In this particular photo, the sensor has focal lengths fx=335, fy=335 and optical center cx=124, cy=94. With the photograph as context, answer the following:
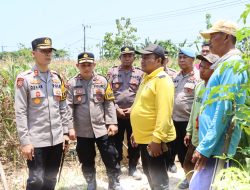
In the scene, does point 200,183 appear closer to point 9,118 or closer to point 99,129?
point 99,129

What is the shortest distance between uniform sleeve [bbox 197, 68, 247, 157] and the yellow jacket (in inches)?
35.9

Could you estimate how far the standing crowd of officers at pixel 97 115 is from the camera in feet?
10.4

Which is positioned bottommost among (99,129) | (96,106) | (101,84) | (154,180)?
(154,180)

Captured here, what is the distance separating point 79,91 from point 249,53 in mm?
2796

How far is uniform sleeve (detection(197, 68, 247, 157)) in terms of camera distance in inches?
78.8

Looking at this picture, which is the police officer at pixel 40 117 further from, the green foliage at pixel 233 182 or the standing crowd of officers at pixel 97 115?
the green foliage at pixel 233 182

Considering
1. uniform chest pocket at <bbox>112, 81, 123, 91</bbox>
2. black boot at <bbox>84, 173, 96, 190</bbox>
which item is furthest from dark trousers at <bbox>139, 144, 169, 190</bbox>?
uniform chest pocket at <bbox>112, 81, 123, 91</bbox>

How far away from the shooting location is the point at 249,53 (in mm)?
1396

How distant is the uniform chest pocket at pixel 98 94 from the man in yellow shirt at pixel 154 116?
77cm

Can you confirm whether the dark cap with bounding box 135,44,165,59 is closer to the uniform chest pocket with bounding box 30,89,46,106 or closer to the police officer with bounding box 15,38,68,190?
the police officer with bounding box 15,38,68,190

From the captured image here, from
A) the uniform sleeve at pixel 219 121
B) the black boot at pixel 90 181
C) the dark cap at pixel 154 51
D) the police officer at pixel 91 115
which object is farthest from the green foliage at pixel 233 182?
the black boot at pixel 90 181

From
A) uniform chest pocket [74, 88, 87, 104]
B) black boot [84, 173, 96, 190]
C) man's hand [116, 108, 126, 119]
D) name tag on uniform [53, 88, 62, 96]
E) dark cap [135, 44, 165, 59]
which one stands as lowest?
black boot [84, 173, 96, 190]

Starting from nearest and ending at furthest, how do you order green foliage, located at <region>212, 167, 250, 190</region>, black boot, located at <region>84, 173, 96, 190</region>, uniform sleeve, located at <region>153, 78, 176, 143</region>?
green foliage, located at <region>212, 167, 250, 190</region> < uniform sleeve, located at <region>153, 78, 176, 143</region> < black boot, located at <region>84, 173, 96, 190</region>

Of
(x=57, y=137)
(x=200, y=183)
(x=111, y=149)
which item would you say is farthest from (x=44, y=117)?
(x=200, y=183)
